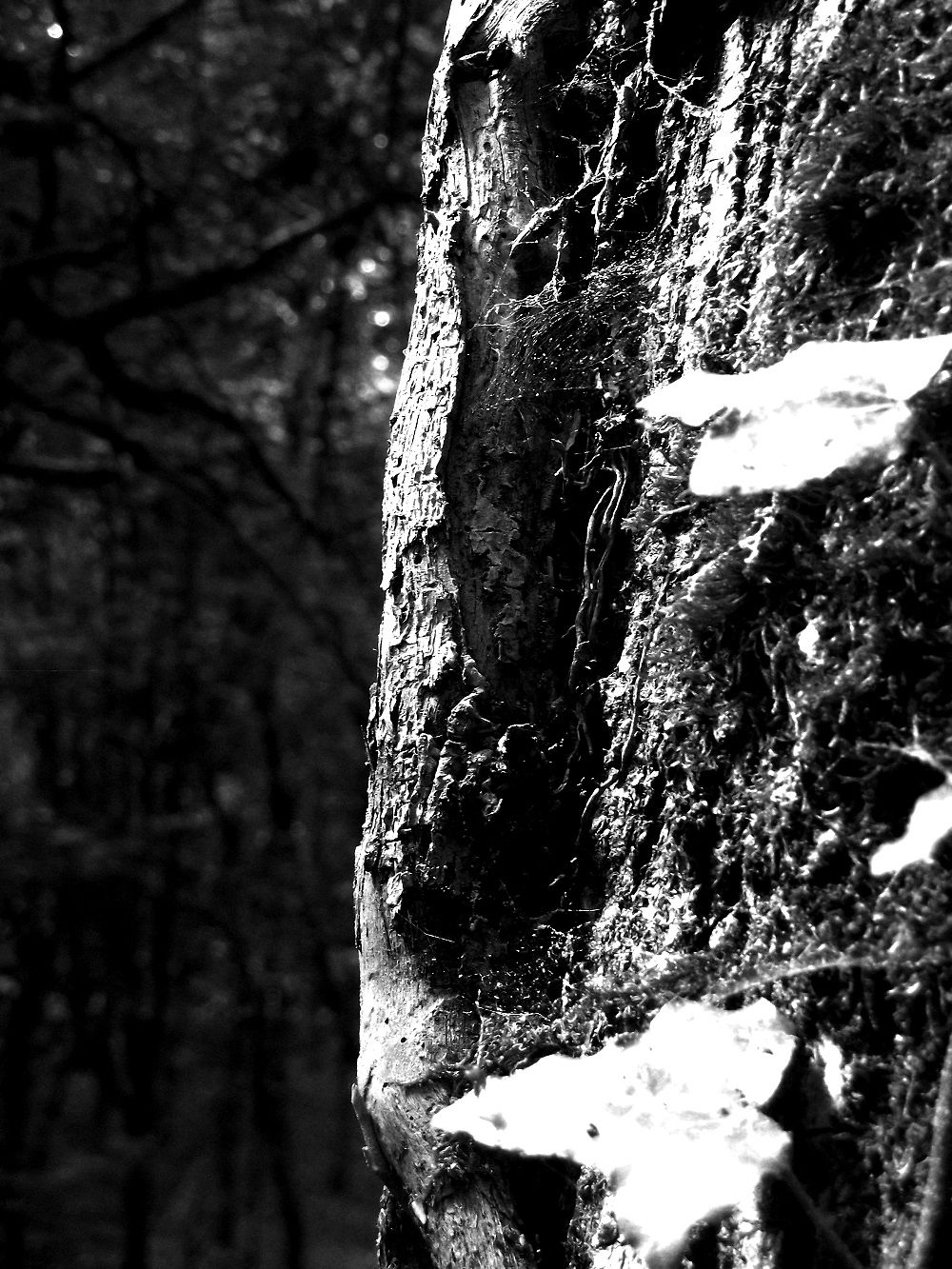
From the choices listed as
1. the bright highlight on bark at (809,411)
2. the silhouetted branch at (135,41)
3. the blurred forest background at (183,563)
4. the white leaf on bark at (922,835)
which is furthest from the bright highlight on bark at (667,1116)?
the silhouetted branch at (135,41)

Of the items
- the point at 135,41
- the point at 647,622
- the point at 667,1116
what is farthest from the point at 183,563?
the point at 667,1116

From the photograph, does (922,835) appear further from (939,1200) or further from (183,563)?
(183,563)

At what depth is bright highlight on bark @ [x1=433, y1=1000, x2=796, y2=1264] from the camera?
21.8 inches

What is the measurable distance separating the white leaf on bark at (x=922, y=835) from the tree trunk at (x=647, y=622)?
0.05m

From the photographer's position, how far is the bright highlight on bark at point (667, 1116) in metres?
0.55

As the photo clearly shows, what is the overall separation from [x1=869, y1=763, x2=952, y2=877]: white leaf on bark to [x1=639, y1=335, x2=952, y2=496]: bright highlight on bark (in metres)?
0.17

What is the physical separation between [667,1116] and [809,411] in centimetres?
37

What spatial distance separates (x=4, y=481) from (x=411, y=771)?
4.34 metres

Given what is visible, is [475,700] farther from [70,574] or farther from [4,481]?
[70,574]

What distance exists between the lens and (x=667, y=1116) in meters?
0.58

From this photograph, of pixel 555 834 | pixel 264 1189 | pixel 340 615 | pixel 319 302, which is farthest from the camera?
pixel 264 1189

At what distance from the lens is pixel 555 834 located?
781 millimetres

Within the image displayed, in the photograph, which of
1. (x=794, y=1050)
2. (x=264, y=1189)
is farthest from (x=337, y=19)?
(x=264, y=1189)

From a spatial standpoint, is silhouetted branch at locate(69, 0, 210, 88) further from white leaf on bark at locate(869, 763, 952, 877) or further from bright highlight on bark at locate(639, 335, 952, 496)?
white leaf on bark at locate(869, 763, 952, 877)
